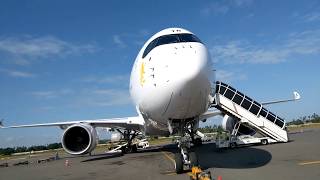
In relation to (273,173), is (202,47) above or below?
above

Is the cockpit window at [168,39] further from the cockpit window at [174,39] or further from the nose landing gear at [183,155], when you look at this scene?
the nose landing gear at [183,155]

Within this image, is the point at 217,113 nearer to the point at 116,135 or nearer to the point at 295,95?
the point at 295,95

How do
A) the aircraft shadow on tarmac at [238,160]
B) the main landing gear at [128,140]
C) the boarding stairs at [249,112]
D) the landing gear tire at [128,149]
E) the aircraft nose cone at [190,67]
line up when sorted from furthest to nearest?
the landing gear tire at [128,149] → the main landing gear at [128,140] → the boarding stairs at [249,112] → the aircraft shadow on tarmac at [238,160] → the aircraft nose cone at [190,67]

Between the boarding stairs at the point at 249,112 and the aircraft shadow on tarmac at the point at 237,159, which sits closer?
the aircraft shadow on tarmac at the point at 237,159

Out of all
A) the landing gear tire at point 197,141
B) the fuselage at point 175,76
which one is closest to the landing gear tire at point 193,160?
the fuselage at point 175,76

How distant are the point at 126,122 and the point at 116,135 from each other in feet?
48.6

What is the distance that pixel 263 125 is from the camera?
67.9 ft

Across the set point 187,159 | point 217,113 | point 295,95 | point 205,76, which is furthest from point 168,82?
point 295,95

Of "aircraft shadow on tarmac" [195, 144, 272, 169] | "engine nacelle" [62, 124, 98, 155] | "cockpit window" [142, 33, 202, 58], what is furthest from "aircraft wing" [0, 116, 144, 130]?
"cockpit window" [142, 33, 202, 58]

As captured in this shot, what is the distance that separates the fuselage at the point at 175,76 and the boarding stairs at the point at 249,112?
8.77 metres

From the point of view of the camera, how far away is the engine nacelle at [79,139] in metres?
19.3

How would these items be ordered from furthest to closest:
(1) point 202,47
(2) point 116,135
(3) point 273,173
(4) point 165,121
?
(2) point 116,135
(4) point 165,121
(1) point 202,47
(3) point 273,173

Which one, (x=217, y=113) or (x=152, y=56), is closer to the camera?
(x=152, y=56)

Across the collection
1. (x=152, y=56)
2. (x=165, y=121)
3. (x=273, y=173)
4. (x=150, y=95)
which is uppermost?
(x=152, y=56)
